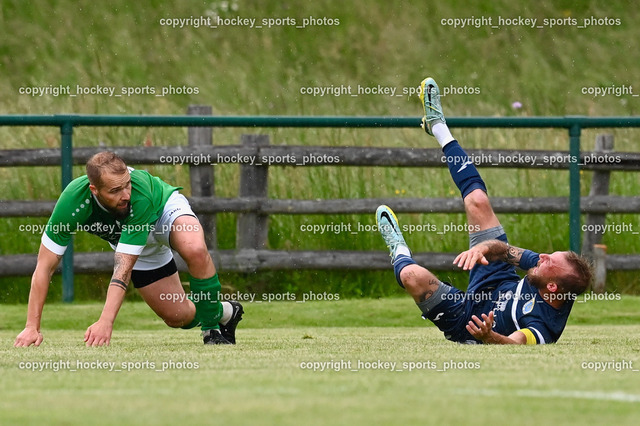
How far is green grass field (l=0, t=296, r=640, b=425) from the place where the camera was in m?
4.09

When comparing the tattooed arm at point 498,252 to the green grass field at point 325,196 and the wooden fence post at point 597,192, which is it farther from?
the wooden fence post at point 597,192

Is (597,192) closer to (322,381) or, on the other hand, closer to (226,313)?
(226,313)

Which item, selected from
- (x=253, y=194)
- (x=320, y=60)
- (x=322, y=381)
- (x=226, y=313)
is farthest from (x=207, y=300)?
(x=320, y=60)

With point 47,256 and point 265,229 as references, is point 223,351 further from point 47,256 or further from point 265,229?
point 265,229

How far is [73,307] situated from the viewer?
35.1 feet

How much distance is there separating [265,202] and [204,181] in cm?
→ 63

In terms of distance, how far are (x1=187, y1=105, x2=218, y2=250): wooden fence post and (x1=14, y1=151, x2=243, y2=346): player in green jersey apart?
141 inches

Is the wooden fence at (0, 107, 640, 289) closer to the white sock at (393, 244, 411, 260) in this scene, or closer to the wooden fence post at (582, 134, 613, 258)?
the wooden fence post at (582, 134, 613, 258)

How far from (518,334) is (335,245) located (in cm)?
487

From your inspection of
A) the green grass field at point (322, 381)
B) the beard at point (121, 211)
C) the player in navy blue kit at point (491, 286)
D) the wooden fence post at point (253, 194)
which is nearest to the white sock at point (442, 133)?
the player in navy blue kit at point (491, 286)

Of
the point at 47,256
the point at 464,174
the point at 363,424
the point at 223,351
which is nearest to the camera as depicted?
the point at 363,424

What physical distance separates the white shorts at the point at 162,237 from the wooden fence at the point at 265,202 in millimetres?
3438

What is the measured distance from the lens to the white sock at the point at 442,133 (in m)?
8.65

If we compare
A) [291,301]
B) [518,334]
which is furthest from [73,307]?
[518,334]
